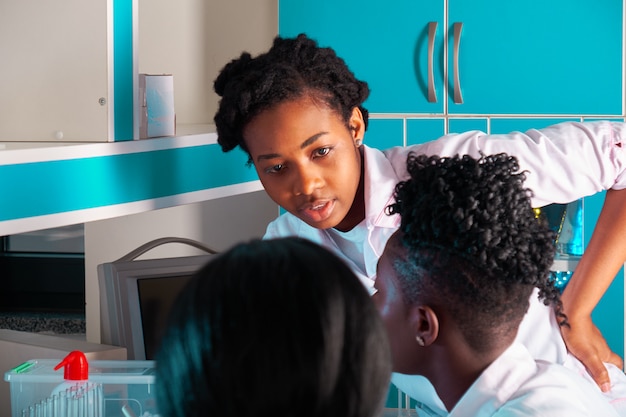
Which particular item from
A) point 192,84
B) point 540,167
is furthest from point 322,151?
point 192,84

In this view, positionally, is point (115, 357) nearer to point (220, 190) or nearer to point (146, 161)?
point (146, 161)

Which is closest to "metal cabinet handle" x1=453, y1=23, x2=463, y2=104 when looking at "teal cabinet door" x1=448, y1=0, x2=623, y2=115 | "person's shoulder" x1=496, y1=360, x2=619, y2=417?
"teal cabinet door" x1=448, y1=0, x2=623, y2=115

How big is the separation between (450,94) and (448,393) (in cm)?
185

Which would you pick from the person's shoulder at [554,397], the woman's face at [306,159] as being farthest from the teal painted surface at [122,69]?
the person's shoulder at [554,397]

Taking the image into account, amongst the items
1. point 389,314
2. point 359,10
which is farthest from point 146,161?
point 359,10

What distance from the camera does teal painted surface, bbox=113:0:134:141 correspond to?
1.75 meters

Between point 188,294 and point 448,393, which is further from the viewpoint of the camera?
point 448,393

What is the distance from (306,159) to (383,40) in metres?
1.45

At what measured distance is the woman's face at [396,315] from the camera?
117 centimetres

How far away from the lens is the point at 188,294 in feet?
2.00

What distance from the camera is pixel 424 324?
1.15 m

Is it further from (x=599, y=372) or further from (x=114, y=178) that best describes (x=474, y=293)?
(x=114, y=178)

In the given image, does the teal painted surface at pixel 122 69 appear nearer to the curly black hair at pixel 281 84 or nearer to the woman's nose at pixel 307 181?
the curly black hair at pixel 281 84

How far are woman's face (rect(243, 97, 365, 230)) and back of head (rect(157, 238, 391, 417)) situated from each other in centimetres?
94
